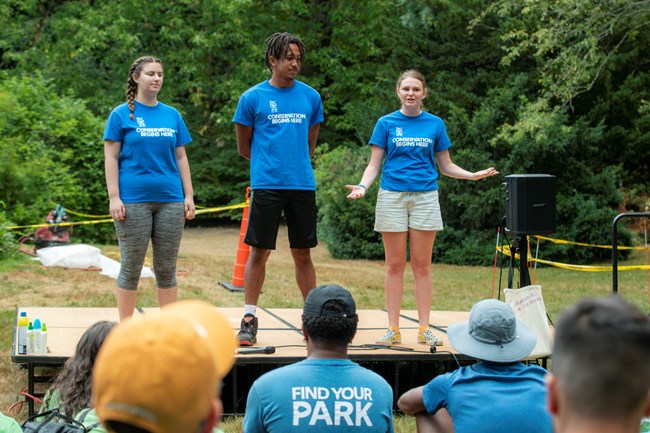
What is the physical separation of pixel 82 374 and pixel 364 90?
18.0 metres

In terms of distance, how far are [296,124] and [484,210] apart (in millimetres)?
10637

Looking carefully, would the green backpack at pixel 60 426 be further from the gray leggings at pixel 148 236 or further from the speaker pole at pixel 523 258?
the speaker pole at pixel 523 258

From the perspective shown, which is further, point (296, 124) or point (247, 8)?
point (247, 8)


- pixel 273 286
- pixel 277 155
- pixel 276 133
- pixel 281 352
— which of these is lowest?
pixel 273 286

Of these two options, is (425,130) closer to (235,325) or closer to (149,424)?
(235,325)

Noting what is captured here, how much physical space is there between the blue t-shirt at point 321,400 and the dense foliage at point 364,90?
10.8m

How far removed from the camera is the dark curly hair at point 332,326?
9.93 ft

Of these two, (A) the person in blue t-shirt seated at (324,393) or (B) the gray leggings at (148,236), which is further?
(B) the gray leggings at (148,236)

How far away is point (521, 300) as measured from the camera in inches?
215

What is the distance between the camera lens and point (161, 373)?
1.31 meters

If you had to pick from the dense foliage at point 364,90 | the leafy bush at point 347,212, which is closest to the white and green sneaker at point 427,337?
the dense foliage at point 364,90

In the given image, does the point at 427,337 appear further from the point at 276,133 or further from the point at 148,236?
the point at 148,236

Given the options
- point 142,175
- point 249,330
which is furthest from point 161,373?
point 249,330

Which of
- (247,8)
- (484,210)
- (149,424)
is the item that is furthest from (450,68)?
(149,424)
